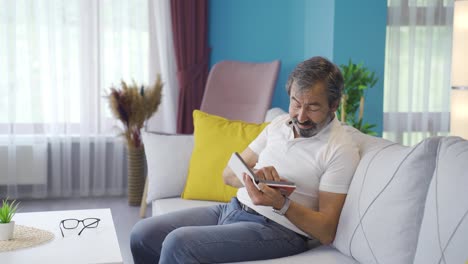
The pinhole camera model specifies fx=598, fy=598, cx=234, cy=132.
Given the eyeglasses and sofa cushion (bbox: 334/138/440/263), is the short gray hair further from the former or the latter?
the eyeglasses

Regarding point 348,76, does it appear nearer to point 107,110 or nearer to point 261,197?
point 261,197

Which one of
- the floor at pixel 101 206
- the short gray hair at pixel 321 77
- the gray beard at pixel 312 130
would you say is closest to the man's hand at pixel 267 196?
the gray beard at pixel 312 130

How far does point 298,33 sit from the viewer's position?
4.75 m

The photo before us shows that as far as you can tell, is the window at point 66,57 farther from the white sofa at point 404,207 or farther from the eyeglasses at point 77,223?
the white sofa at point 404,207

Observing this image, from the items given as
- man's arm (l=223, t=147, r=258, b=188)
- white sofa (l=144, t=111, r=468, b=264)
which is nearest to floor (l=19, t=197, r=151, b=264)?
man's arm (l=223, t=147, r=258, b=188)

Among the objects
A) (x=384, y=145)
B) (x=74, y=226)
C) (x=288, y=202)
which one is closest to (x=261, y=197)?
(x=288, y=202)

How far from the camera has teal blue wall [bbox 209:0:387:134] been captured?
13.3ft

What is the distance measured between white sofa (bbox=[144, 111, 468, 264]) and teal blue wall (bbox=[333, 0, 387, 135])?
1704 mm

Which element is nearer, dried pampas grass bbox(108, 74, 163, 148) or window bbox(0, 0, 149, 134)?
dried pampas grass bbox(108, 74, 163, 148)

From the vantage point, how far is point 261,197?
6.91ft

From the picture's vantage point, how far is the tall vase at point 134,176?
477 cm

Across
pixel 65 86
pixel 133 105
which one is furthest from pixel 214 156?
pixel 65 86

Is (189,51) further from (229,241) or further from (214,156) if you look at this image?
(229,241)

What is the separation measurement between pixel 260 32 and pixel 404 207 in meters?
3.33
